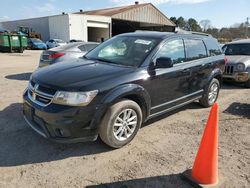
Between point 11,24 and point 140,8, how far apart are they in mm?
24055

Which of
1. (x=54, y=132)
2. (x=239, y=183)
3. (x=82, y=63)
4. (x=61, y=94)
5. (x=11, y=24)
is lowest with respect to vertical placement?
(x=239, y=183)

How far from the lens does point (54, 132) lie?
3256mm

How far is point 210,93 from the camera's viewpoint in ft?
19.1

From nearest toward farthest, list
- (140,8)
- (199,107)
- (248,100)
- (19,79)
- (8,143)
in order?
(8,143), (199,107), (248,100), (19,79), (140,8)

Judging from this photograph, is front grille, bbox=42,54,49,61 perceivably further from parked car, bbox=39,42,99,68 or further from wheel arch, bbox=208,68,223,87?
wheel arch, bbox=208,68,223,87

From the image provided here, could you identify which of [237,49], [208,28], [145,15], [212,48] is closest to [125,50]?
[212,48]

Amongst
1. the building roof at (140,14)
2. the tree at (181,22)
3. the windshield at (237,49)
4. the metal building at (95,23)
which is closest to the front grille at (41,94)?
the windshield at (237,49)

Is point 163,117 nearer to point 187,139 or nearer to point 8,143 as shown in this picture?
point 187,139

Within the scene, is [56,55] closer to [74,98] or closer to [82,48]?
[82,48]

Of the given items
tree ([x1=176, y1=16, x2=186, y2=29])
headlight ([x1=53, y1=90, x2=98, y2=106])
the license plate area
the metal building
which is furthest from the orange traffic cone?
tree ([x1=176, y1=16, x2=186, y2=29])

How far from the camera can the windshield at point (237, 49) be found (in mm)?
9039

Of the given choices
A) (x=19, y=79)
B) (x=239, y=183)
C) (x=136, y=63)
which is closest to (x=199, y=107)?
(x=136, y=63)

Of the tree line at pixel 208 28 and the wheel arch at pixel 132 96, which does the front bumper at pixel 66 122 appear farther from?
the tree line at pixel 208 28

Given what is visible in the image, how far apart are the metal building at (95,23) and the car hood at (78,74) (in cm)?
2268
